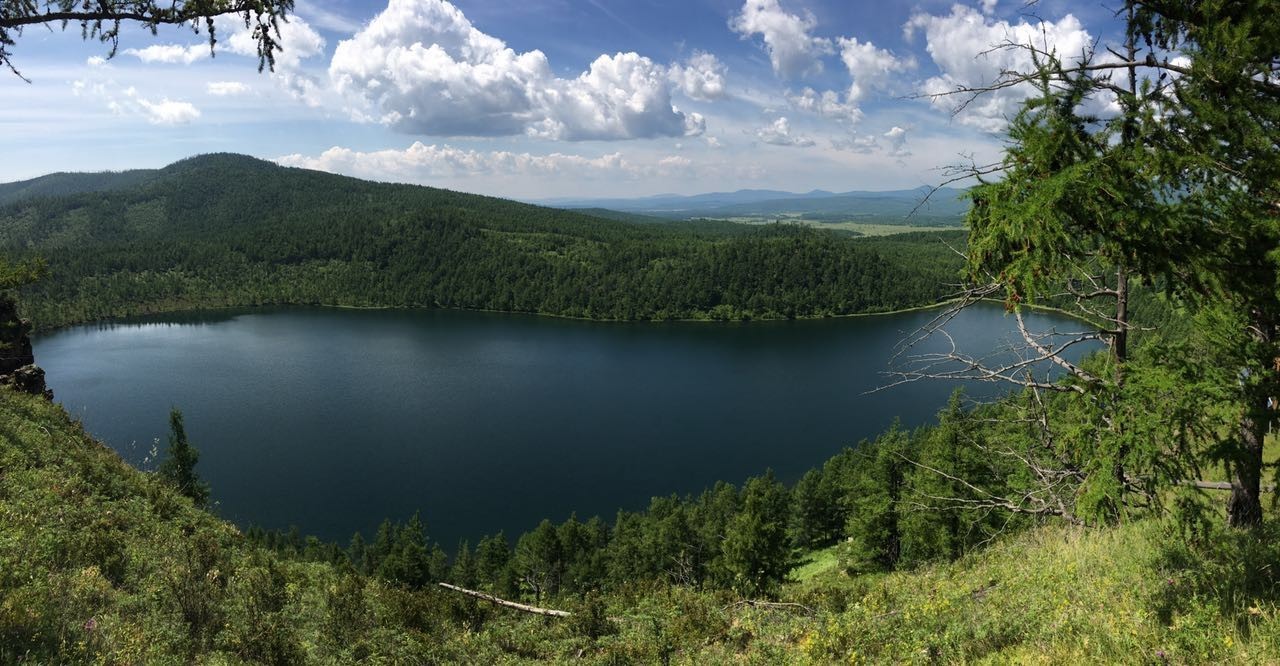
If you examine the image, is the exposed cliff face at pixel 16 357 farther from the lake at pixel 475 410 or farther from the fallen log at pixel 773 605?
the lake at pixel 475 410

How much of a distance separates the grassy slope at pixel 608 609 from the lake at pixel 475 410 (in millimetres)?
20895

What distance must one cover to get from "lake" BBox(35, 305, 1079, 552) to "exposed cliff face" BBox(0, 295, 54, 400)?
2660cm

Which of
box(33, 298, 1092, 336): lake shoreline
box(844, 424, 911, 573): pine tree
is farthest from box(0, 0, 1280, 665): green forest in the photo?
box(33, 298, 1092, 336): lake shoreline

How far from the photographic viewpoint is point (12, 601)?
19.9 feet

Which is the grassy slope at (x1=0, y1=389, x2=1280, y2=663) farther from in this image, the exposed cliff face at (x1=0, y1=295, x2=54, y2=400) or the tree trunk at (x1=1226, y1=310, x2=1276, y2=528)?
the exposed cliff face at (x1=0, y1=295, x2=54, y2=400)

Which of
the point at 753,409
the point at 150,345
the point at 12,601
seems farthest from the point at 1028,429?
the point at 150,345

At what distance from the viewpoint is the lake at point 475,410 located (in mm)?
50062

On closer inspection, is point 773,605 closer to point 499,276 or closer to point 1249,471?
point 1249,471

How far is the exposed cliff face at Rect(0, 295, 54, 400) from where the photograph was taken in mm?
19141

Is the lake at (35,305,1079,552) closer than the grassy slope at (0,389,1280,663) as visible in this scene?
Answer: No

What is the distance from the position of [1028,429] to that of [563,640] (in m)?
7.01

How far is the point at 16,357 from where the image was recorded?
792 inches

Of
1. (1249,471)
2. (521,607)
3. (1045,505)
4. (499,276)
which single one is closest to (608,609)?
(521,607)

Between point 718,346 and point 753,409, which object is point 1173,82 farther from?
point 718,346
